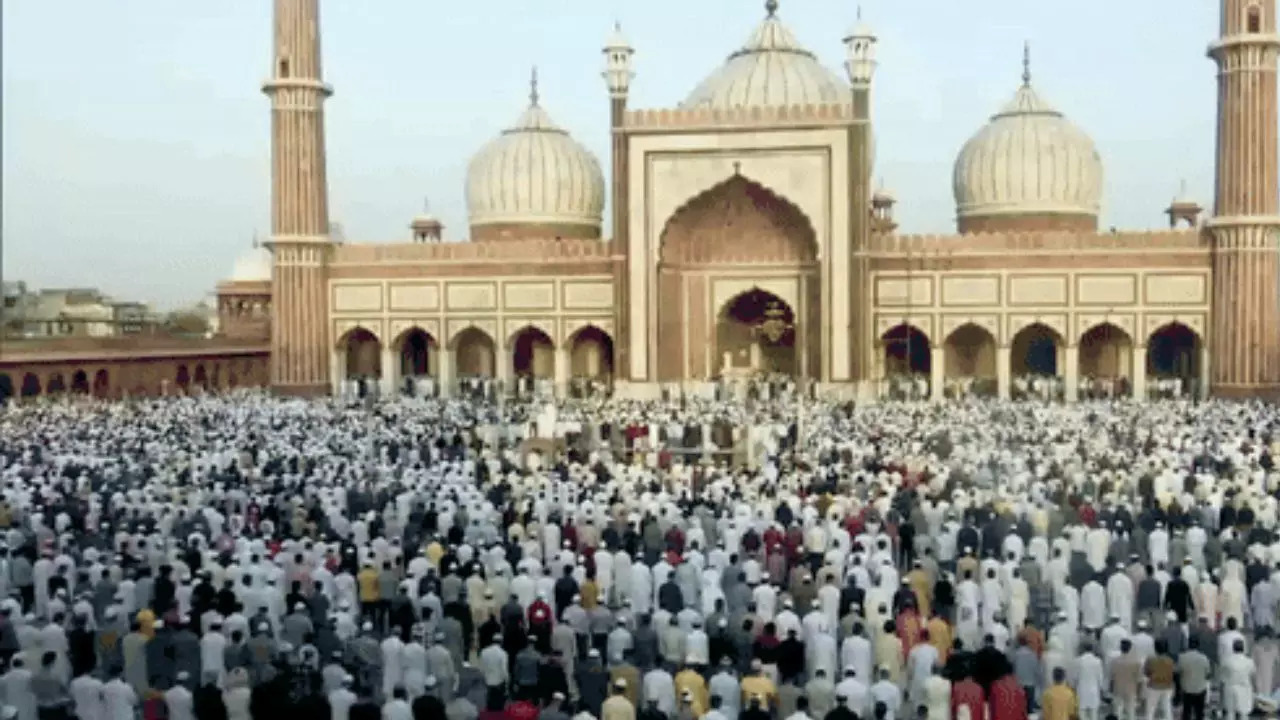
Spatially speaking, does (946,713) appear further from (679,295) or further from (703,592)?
(679,295)

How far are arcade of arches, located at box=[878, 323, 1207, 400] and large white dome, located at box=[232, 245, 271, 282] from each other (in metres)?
22.4

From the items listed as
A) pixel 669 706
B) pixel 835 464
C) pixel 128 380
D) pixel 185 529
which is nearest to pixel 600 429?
pixel 835 464

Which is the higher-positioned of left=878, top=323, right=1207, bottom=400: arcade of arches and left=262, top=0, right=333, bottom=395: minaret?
left=262, top=0, right=333, bottom=395: minaret

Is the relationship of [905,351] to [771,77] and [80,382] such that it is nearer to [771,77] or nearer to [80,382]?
[771,77]

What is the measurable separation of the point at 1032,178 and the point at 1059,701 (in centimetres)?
2505

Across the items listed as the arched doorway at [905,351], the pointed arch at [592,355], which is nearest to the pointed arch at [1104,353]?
the arched doorway at [905,351]

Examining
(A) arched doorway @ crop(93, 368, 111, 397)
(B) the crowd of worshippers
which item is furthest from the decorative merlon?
(A) arched doorway @ crop(93, 368, 111, 397)

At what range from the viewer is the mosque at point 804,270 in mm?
25094

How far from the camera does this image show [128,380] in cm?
2814

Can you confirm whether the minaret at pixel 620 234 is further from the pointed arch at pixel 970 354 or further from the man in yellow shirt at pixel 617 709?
the man in yellow shirt at pixel 617 709

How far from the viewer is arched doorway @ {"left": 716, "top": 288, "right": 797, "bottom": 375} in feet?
90.9

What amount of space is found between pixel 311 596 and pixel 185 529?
2915mm

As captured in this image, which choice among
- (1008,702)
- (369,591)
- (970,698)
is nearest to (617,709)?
(970,698)

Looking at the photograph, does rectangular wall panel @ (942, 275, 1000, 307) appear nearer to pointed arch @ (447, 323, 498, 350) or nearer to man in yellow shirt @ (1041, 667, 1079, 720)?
pointed arch @ (447, 323, 498, 350)
